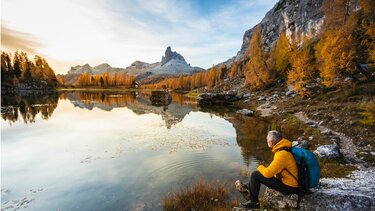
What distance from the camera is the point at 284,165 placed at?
6.79 m

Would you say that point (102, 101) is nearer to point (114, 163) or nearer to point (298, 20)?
point (114, 163)

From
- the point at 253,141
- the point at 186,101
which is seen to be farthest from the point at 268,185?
the point at 186,101

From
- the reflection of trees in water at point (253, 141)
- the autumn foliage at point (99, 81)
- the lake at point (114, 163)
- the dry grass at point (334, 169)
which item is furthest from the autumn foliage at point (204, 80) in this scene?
the dry grass at point (334, 169)

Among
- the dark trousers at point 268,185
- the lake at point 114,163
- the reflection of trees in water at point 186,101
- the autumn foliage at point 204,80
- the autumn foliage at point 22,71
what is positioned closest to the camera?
the dark trousers at point 268,185

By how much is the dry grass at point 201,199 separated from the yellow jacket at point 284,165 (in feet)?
10.3

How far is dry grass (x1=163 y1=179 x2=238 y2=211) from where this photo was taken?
9.58 meters

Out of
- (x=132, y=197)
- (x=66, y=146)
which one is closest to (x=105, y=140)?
(x=66, y=146)

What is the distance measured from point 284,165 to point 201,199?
4775 mm

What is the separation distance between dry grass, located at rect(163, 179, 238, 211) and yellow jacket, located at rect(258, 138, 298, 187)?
313 cm

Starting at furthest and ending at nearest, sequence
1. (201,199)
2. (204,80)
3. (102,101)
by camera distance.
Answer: (204,80) < (102,101) < (201,199)

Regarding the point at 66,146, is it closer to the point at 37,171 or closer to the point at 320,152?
the point at 37,171

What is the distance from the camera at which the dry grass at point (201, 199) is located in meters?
9.58

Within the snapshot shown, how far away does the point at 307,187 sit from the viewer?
6.93 meters

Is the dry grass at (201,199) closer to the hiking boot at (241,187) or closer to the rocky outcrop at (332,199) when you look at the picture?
the hiking boot at (241,187)
